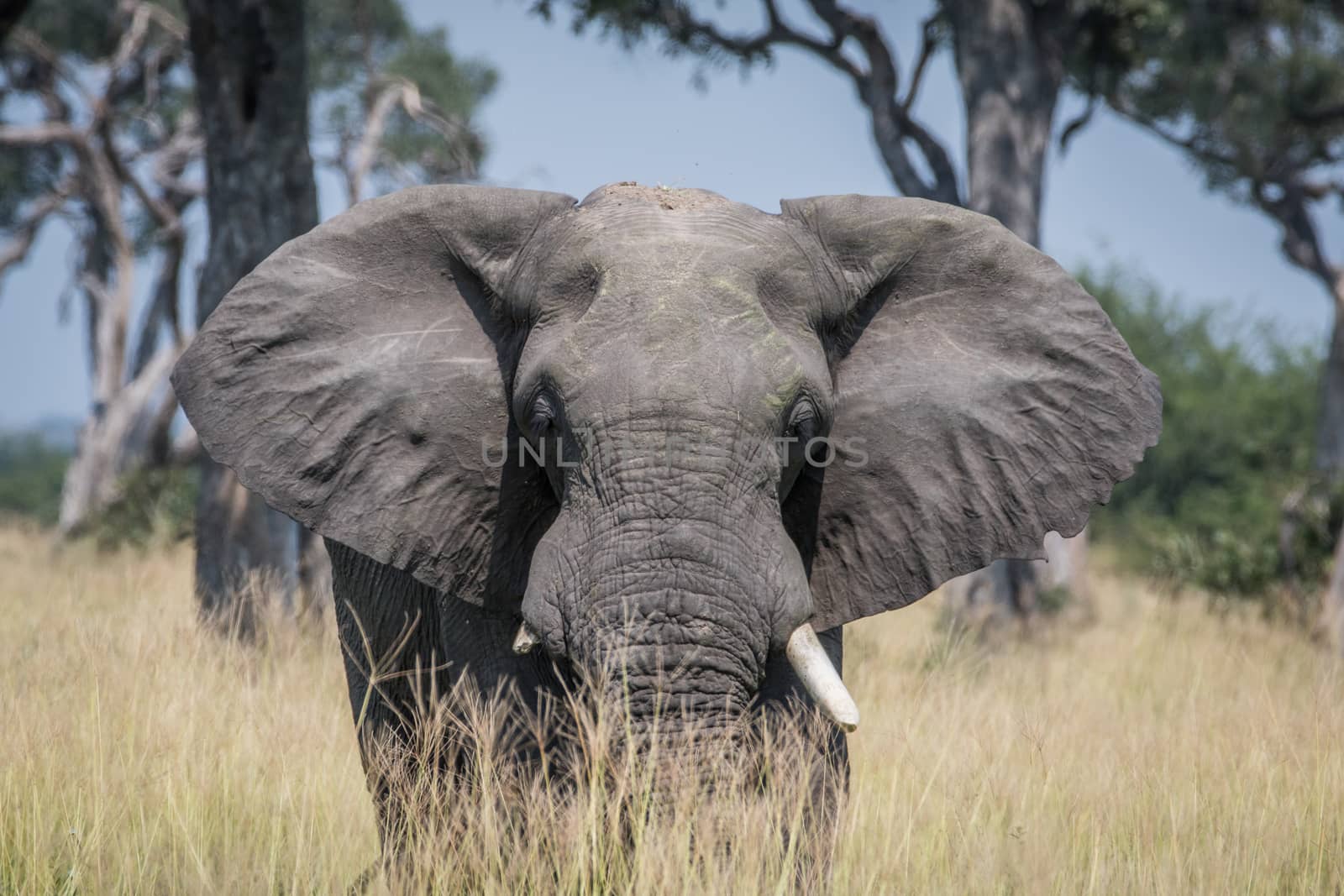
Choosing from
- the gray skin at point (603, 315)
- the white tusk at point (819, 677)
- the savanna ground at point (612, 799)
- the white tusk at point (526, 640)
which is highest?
the gray skin at point (603, 315)

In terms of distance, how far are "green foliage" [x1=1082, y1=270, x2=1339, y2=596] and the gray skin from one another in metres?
8.79

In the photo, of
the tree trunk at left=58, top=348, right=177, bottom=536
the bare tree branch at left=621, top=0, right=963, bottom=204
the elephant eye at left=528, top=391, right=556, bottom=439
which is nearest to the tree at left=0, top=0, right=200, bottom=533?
the tree trunk at left=58, top=348, right=177, bottom=536

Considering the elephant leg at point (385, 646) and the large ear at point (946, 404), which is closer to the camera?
the large ear at point (946, 404)

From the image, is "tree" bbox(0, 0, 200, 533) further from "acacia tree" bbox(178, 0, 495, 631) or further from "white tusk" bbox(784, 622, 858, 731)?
"white tusk" bbox(784, 622, 858, 731)

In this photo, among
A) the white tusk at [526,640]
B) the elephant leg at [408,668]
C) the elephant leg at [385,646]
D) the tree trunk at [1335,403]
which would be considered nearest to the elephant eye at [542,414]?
the white tusk at [526,640]

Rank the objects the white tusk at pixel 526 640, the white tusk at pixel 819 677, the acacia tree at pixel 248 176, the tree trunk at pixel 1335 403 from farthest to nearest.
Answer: the tree trunk at pixel 1335 403 → the acacia tree at pixel 248 176 → the white tusk at pixel 526 640 → the white tusk at pixel 819 677

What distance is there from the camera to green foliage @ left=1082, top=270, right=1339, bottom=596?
1263cm

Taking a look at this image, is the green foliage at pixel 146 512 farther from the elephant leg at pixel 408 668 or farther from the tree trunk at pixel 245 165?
the elephant leg at pixel 408 668

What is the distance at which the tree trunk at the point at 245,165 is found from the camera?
8.86 metres

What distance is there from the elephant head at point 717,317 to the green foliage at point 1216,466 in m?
8.79

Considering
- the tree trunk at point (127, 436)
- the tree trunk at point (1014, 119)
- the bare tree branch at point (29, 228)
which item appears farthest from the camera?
the bare tree branch at point (29, 228)

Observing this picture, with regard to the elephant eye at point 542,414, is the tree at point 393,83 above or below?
below

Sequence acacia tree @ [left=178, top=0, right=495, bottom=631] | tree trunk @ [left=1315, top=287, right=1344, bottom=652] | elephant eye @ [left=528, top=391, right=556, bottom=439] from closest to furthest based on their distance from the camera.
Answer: elephant eye @ [left=528, top=391, right=556, bottom=439]
acacia tree @ [left=178, top=0, right=495, bottom=631]
tree trunk @ [left=1315, top=287, right=1344, bottom=652]

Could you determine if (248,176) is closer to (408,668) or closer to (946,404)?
(408,668)
